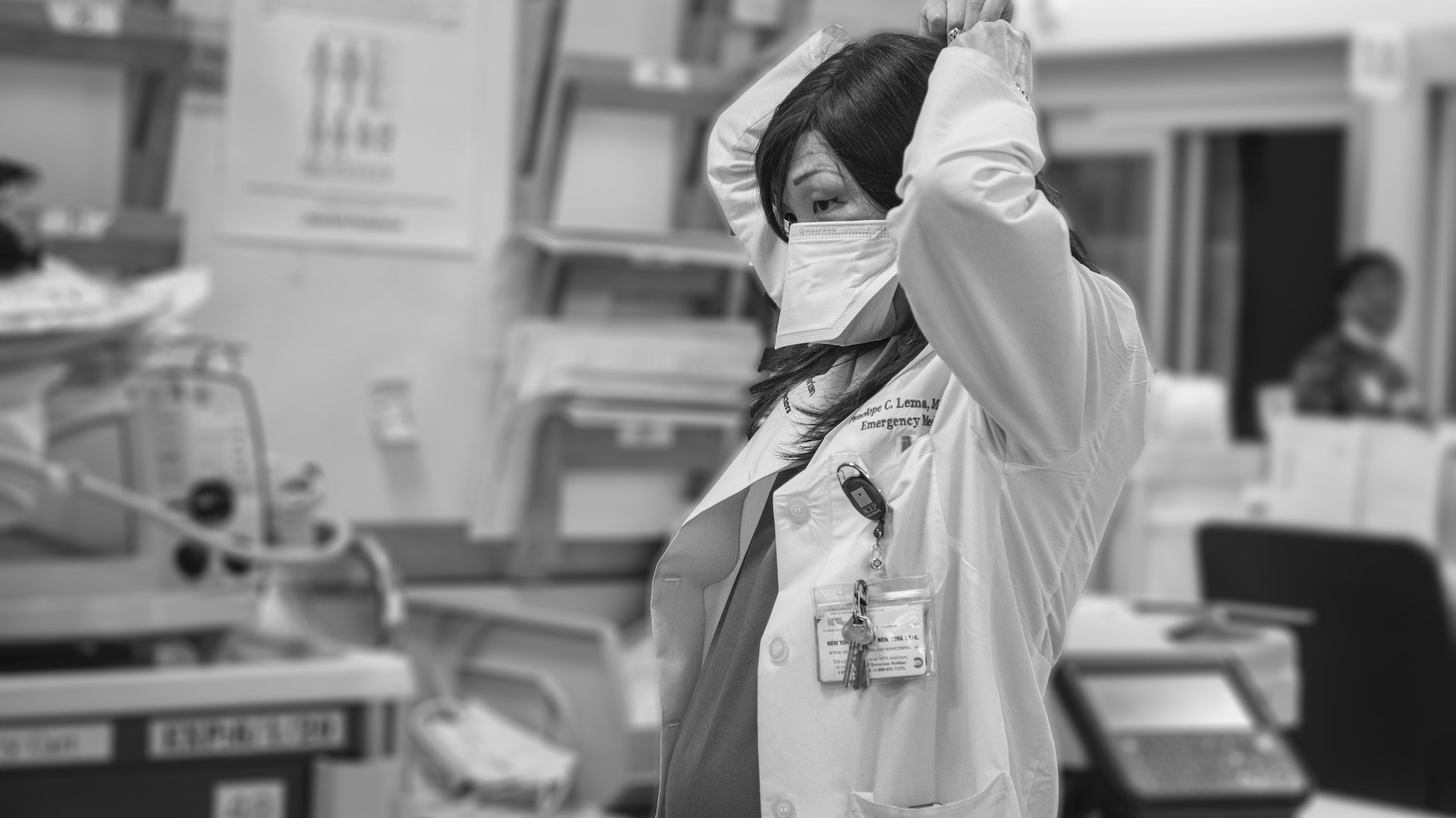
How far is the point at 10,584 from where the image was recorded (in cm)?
207

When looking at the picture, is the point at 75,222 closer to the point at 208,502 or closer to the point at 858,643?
the point at 208,502

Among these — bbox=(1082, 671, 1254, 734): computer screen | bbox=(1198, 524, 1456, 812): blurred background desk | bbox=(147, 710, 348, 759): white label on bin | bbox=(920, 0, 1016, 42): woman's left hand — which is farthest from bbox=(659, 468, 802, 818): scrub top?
bbox=(1198, 524, 1456, 812): blurred background desk

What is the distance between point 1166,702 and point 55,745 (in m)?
1.59

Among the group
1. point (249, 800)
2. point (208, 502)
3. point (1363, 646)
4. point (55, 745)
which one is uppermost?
point (208, 502)

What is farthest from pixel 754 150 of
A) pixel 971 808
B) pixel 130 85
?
pixel 130 85

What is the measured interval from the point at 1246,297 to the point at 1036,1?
6.44ft

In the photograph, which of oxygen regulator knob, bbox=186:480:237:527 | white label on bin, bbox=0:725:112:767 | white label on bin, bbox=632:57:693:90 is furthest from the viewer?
white label on bin, bbox=632:57:693:90

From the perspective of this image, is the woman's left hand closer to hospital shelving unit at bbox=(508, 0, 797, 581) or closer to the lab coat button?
the lab coat button

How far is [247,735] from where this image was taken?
2.12 m

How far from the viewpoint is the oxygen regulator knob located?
7.29 ft

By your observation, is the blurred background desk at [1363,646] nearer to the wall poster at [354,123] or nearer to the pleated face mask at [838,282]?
the wall poster at [354,123]

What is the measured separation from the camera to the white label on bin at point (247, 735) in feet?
6.80

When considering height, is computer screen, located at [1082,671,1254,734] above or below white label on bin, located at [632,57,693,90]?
below

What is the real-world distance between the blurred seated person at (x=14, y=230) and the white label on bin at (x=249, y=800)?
0.72 meters
